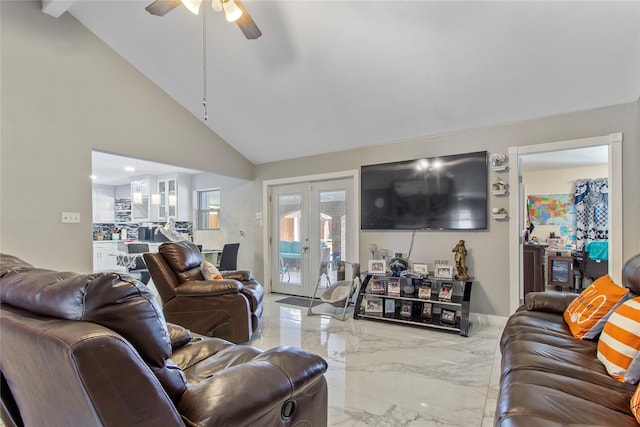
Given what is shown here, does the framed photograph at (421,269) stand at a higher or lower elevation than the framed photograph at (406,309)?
higher

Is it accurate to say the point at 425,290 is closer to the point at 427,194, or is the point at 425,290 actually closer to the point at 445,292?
the point at 445,292

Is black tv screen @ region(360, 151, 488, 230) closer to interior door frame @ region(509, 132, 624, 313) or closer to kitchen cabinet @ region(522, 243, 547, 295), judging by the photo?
interior door frame @ region(509, 132, 624, 313)

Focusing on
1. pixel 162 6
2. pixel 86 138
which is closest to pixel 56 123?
pixel 86 138

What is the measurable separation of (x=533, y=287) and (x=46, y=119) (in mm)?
6895

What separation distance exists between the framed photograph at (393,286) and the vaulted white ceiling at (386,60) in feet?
5.98

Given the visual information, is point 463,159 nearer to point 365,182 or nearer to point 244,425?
point 365,182

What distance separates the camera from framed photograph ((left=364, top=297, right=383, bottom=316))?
3.93 m

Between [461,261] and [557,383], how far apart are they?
92.5 inches

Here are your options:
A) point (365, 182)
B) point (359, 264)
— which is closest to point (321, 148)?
point (365, 182)

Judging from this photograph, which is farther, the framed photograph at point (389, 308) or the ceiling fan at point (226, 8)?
the framed photograph at point (389, 308)

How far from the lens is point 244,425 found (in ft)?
3.25

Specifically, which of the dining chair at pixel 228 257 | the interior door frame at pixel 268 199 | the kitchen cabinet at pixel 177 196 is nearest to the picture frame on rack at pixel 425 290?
the interior door frame at pixel 268 199

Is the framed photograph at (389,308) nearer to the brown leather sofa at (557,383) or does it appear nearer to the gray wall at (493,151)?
the gray wall at (493,151)

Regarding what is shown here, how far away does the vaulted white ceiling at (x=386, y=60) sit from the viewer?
2600mm
